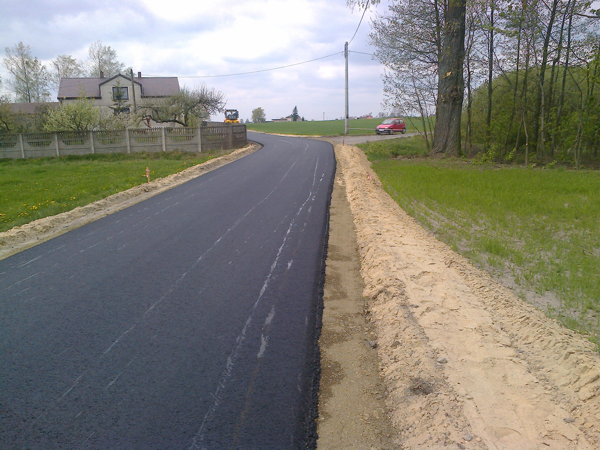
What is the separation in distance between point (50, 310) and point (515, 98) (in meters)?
20.8

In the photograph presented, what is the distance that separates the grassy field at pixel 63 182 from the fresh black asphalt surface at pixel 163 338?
315cm

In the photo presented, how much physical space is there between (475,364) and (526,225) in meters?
5.18

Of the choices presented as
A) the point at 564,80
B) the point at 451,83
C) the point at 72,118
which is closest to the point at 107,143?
the point at 72,118

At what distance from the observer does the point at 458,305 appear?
511 centimetres

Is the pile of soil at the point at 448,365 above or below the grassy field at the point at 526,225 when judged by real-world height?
below

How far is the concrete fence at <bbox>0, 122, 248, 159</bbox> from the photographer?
24688 millimetres

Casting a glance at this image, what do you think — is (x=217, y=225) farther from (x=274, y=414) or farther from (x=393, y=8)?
(x=393, y=8)

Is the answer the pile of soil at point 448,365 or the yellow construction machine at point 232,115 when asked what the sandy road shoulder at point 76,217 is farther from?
the yellow construction machine at point 232,115

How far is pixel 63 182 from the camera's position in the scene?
1588 centimetres

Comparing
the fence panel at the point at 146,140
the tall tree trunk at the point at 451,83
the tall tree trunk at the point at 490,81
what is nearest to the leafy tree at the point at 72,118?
the fence panel at the point at 146,140

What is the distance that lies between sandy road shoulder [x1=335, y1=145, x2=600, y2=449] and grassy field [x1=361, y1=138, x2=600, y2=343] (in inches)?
18.6

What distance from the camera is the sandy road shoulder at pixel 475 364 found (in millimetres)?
3109

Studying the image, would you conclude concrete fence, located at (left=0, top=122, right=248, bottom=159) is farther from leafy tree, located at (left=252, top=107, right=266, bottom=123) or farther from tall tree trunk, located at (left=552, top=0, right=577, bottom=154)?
leafy tree, located at (left=252, top=107, right=266, bottom=123)

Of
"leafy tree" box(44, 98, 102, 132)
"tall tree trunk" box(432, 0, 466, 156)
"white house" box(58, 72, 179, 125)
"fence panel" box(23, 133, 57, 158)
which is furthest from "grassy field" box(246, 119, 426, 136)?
"fence panel" box(23, 133, 57, 158)
